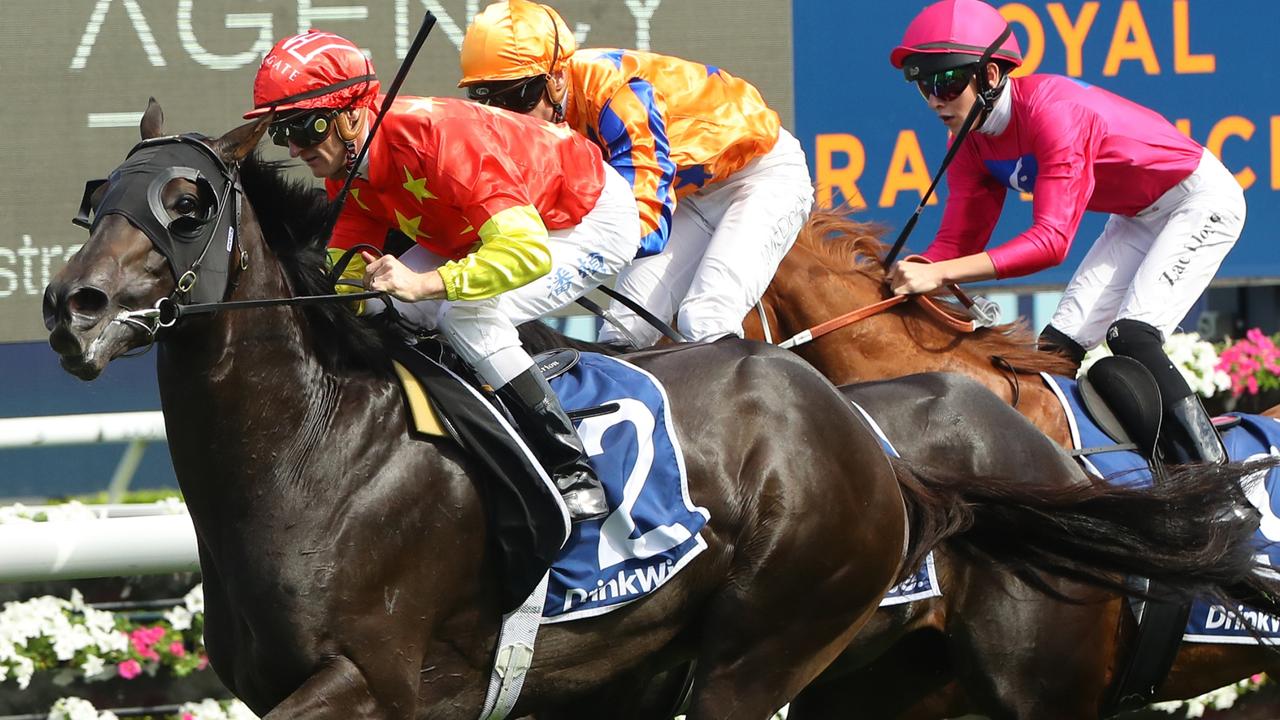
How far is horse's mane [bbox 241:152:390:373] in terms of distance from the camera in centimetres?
276

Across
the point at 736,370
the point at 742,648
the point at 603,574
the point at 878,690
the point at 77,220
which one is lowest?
the point at 878,690

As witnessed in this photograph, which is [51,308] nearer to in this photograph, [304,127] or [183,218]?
[183,218]

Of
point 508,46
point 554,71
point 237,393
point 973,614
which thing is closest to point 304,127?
point 237,393

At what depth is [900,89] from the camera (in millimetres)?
5160

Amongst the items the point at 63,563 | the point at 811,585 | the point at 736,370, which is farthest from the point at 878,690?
the point at 63,563

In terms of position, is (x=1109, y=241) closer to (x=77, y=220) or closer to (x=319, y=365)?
(x=319, y=365)

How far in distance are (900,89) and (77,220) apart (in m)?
3.24

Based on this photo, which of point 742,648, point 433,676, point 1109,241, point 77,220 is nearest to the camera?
point 77,220

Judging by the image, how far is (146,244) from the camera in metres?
2.45

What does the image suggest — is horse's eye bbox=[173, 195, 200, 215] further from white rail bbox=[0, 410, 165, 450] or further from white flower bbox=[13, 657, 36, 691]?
white flower bbox=[13, 657, 36, 691]

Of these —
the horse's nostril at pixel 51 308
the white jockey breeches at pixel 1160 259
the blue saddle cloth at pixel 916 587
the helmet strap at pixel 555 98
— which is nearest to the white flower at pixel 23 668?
the helmet strap at pixel 555 98

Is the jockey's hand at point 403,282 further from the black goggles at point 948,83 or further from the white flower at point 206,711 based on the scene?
the white flower at point 206,711

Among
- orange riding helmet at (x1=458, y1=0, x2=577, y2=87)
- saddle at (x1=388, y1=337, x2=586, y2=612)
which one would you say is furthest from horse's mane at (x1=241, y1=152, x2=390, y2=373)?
orange riding helmet at (x1=458, y1=0, x2=577, y2=87)

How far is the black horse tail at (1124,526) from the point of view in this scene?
334 cm
